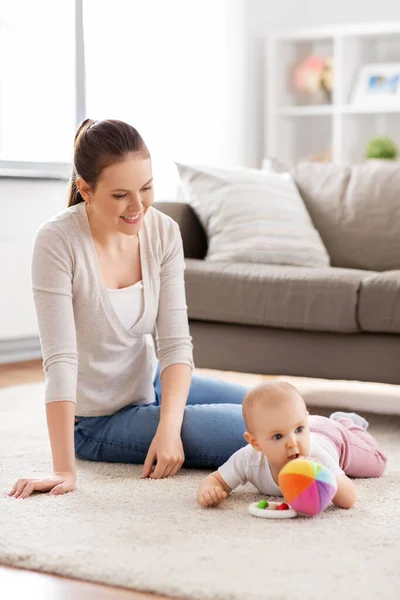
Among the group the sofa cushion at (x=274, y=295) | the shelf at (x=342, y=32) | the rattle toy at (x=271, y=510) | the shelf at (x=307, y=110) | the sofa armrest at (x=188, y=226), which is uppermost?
the shelf at (x=342, y=32)

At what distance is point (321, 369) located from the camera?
107 inches

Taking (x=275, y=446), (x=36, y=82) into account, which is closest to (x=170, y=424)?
(x=275, y=446)

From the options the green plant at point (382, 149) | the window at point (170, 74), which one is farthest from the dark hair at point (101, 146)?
the green plant at point (382, 149)

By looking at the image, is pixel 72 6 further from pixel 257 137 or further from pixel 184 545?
pixel 184 545

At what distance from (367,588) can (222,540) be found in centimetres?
30

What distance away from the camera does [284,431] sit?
1.69m

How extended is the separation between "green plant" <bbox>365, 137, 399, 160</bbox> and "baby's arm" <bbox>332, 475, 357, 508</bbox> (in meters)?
3.50

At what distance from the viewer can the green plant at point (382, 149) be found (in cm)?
503

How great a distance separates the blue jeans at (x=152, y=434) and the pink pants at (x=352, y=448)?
0.59 feet

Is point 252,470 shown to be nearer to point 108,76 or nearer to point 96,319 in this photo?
point 96,319

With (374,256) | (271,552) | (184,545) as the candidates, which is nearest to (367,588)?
(271,552)

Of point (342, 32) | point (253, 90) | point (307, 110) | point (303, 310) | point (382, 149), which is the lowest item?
point (303, 310)

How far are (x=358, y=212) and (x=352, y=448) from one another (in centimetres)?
145

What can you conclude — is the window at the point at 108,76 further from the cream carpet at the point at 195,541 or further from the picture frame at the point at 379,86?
the cream carpet at the point at 195,541
